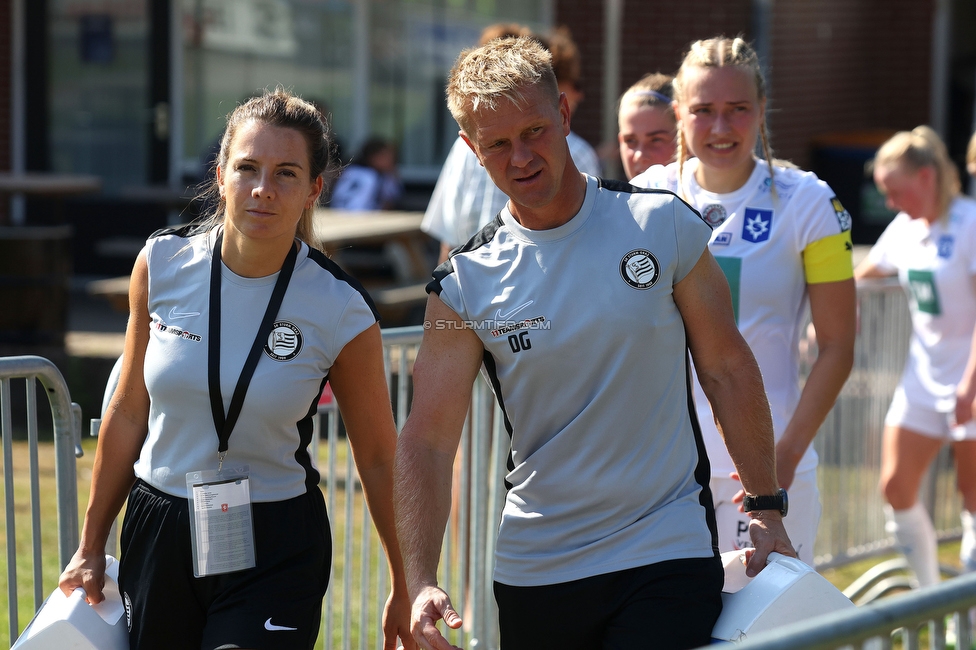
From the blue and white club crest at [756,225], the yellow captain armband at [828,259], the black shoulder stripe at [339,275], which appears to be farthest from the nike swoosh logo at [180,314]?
the yellow captain armband at [828,259]

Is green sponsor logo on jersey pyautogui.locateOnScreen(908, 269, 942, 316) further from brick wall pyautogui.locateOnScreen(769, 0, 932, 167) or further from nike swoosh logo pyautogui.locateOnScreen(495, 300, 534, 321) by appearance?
brick wall pyautogui.locateOnScreen(769, 0, 932, 167)

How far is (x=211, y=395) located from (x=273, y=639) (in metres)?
0.56

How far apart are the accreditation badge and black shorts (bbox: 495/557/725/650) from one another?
62cm

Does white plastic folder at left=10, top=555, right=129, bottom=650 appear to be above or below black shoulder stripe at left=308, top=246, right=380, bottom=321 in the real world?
below

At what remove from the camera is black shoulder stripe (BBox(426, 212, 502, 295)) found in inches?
105

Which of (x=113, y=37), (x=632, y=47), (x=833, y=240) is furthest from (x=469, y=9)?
(x=833, y=240)

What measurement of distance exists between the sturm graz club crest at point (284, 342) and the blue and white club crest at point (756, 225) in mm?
1262

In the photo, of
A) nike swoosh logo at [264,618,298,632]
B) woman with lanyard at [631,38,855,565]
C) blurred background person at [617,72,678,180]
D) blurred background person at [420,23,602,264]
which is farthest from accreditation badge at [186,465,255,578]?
blurred background person at [420,23,602,264]

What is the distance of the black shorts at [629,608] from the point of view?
254 cm

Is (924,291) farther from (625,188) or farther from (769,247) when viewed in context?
(625,188)

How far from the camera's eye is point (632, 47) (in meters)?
11.6

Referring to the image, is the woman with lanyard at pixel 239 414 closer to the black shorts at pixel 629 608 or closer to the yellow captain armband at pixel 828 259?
the black shorts at pixel 629 608

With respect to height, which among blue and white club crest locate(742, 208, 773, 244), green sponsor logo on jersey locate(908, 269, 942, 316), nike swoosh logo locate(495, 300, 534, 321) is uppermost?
blue and white club crest locate(742, 208, 773, 244)

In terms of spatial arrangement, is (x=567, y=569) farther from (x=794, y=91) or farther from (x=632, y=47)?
(x=794, y=91)
